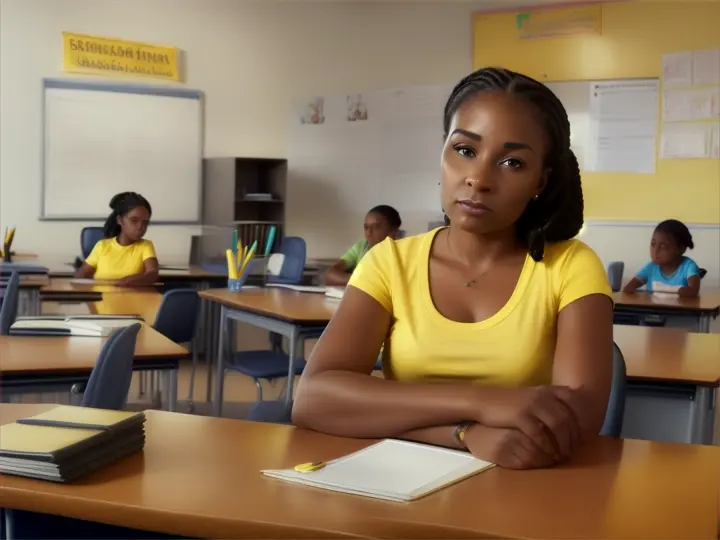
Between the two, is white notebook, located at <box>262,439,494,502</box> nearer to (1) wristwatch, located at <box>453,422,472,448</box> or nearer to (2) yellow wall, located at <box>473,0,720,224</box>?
(1) wristwatch, located at <box>453,422,472,448</box>

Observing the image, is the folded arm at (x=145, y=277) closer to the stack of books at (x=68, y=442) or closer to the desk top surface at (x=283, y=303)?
the desk top surface at (x=283, y=303)

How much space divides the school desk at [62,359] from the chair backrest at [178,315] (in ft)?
2.22

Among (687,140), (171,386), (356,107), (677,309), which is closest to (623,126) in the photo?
(687,140)

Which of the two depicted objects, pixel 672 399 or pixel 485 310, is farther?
pixel 672 399

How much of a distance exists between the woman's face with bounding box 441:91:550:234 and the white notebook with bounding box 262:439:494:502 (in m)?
0.38

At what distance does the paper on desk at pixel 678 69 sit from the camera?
6352 mm

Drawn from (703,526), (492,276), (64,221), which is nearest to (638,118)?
(64,221)

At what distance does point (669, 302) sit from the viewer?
474 cm

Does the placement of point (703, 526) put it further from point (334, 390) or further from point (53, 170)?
point (53, 170)

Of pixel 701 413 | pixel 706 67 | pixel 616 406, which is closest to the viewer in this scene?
pixel 616 406

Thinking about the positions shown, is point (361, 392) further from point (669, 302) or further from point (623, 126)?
point (623, 126)

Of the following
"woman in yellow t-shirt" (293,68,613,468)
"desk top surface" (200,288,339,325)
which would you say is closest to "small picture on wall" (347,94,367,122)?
"desk top surface" (200,288,339,325)

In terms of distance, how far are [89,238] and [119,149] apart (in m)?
0.94

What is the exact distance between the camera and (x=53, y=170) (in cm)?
675
